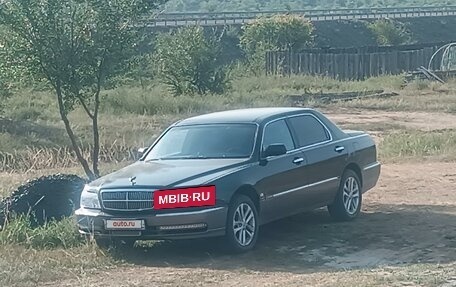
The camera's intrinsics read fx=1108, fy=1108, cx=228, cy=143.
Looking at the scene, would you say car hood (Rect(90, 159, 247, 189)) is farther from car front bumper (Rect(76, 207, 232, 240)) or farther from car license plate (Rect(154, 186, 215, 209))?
car front bumper (Rect(76, 207, 232, 240))

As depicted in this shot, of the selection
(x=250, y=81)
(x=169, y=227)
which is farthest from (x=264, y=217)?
(x=250, y=81)

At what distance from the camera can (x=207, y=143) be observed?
12.6 meters

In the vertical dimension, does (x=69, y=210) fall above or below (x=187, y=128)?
below

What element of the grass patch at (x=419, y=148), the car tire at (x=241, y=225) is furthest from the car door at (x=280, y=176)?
the grass patch at (x=419, y=148)

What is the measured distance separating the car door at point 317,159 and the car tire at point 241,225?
1.13 meters

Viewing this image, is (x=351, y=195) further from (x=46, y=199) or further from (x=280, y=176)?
(x=46, y=199)

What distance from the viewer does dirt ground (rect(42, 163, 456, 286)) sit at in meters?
10.4

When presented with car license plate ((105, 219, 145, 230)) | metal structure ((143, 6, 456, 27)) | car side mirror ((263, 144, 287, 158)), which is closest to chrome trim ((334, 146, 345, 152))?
car side mirror ((263, 144, 287, 158))

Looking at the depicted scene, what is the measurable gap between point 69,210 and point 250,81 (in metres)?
36.4

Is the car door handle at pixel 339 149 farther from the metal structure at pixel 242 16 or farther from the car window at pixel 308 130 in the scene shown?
the metal structure at pixel 242 16

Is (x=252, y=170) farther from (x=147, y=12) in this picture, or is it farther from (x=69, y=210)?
(x=147, y=12)

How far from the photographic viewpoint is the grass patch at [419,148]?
20641mm

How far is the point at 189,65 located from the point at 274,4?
115964mm

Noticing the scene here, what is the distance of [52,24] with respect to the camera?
15484mm
